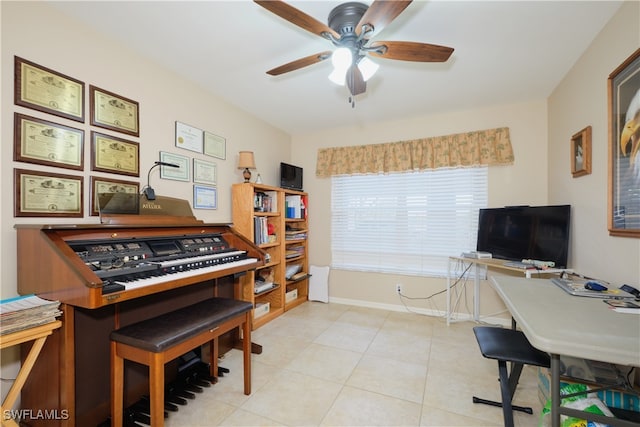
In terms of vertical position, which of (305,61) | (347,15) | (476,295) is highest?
(347,15)

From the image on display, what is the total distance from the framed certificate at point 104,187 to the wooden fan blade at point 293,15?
154cm

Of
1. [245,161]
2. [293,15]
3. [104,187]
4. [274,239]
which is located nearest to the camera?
[293,15]

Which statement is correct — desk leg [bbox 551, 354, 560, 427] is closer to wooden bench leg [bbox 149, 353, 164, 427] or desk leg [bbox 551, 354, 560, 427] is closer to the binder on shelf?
wooden bench leg [bbox 149, 353, 164, 427]

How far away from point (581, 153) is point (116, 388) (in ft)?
10.9

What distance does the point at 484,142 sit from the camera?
302cm

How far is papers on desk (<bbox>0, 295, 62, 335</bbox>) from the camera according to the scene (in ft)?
3.73

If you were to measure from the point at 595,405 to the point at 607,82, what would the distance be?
1.80m

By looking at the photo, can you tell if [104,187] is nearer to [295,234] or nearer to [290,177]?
[290,177]

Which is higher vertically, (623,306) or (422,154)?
(422,154)

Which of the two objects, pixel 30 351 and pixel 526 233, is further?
pixel 526 233

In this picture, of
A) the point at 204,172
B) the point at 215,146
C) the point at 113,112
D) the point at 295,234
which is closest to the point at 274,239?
the point at 295,234

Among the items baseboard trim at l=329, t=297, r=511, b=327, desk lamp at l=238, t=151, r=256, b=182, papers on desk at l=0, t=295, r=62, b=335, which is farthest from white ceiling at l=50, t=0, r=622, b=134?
baseboard trim at l=329, t=297, r=511, b=327

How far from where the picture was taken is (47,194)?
5.19ft

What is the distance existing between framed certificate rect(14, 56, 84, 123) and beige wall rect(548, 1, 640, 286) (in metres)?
3.20
